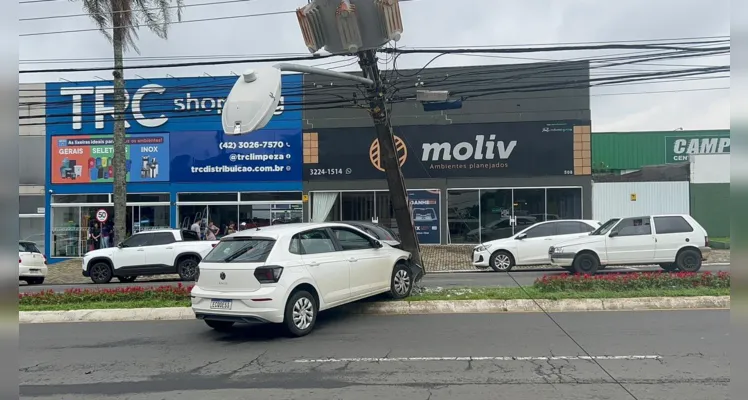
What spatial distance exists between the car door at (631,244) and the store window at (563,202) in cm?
973

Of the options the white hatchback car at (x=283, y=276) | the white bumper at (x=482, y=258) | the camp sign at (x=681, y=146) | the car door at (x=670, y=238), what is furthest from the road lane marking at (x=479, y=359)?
the camp sign at (x=681, y=146)

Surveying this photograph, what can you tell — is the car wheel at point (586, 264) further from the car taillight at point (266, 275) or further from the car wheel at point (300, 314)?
the car taillight at point (266, 275)

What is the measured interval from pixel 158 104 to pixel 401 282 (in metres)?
19.2

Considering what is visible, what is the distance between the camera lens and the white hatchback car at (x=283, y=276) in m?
7.86

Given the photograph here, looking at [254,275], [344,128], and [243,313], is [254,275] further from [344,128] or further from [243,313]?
[344,128]

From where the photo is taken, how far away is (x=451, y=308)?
968cm

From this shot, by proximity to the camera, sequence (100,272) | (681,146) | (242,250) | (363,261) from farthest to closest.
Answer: (681,146) → (100,272) → (363,261) → (242,250)

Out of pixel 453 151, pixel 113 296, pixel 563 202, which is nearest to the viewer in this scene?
pixel 113 296

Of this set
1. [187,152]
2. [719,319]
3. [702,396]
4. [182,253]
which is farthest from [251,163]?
[702,396]

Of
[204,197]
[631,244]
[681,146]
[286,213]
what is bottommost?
[631,244]

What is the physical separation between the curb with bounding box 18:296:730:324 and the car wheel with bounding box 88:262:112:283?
23.1 feet

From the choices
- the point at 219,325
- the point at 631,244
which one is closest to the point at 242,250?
the point at 219,325

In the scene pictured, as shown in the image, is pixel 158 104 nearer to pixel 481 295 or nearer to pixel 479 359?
pixel 481 295

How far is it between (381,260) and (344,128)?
1591cm
